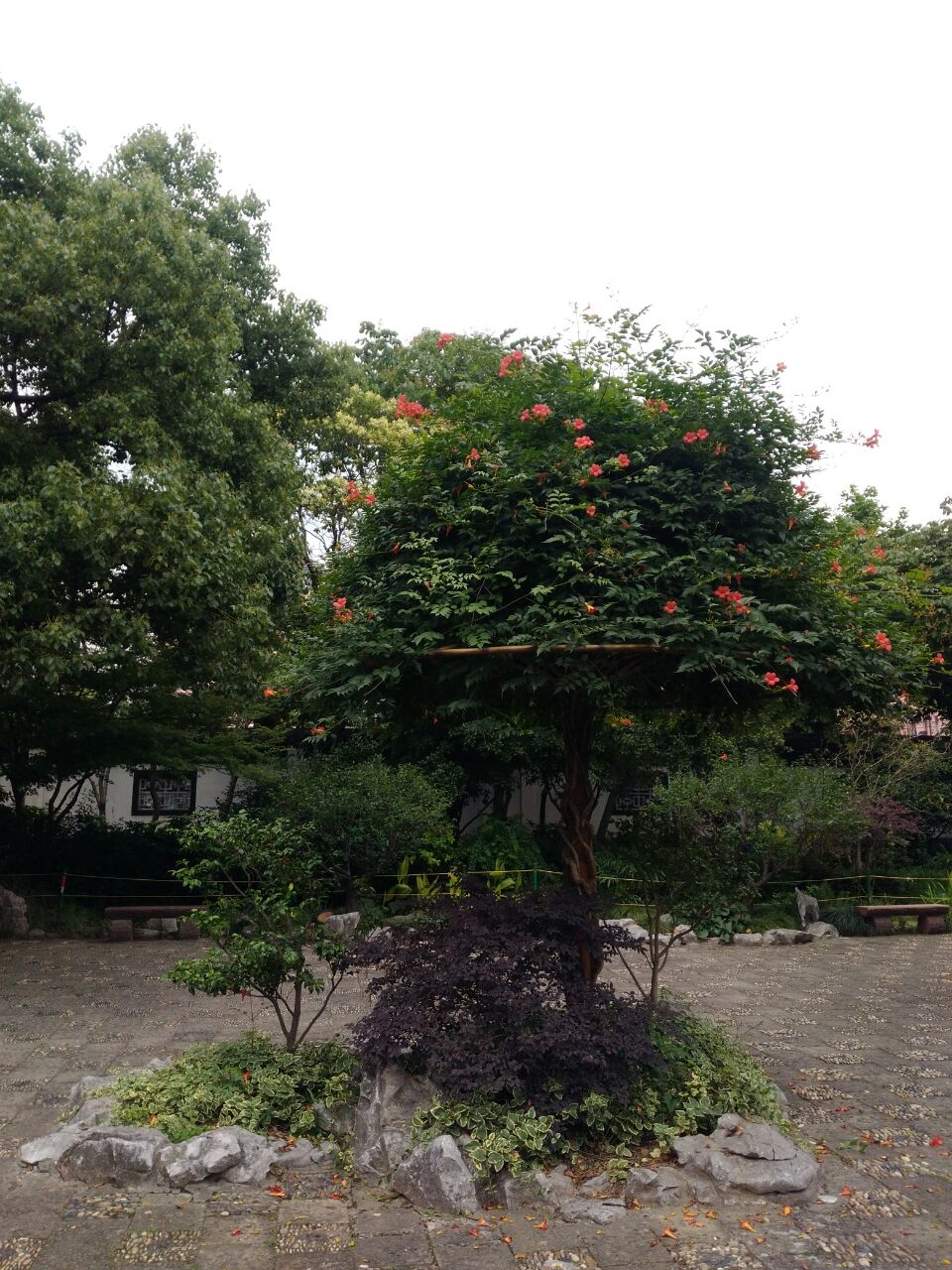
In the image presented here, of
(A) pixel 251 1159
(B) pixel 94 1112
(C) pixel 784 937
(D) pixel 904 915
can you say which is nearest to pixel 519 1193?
(A) pixel 251 1159

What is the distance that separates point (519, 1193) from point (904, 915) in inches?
451

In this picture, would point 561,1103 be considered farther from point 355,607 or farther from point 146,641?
point 146,641

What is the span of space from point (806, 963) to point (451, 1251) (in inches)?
339

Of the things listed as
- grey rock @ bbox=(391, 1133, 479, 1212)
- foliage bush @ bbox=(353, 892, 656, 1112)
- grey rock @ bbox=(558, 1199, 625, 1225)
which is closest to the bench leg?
foliage bush @ bbox=(353, 892, 656, 1112)

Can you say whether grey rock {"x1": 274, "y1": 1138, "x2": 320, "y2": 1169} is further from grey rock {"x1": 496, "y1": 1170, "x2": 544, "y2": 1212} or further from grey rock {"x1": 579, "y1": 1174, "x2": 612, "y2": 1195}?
grey rock {"x1": 579, "y1": 1174, "x2": 612, "y2": 1195}

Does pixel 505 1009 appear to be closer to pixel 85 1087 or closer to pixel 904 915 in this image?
pixel 85 1087

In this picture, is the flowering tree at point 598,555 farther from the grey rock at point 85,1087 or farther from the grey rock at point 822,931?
the grey rock at point 822,931

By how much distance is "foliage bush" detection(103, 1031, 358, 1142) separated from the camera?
5.01m

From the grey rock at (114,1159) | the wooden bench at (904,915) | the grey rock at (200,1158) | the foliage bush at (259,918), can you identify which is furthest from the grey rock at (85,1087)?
the wooden bench at (904,915)

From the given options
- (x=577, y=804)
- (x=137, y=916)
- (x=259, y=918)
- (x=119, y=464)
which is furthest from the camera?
(x=137, y=916)

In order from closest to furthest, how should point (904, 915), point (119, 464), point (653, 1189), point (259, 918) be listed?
point (653, 1189) → point (259, 918) → point (119, 464) → point (904, 915)

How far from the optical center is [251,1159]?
4.64 m

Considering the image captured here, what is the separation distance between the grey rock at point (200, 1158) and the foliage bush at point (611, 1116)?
2.88 ft

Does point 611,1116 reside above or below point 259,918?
below
